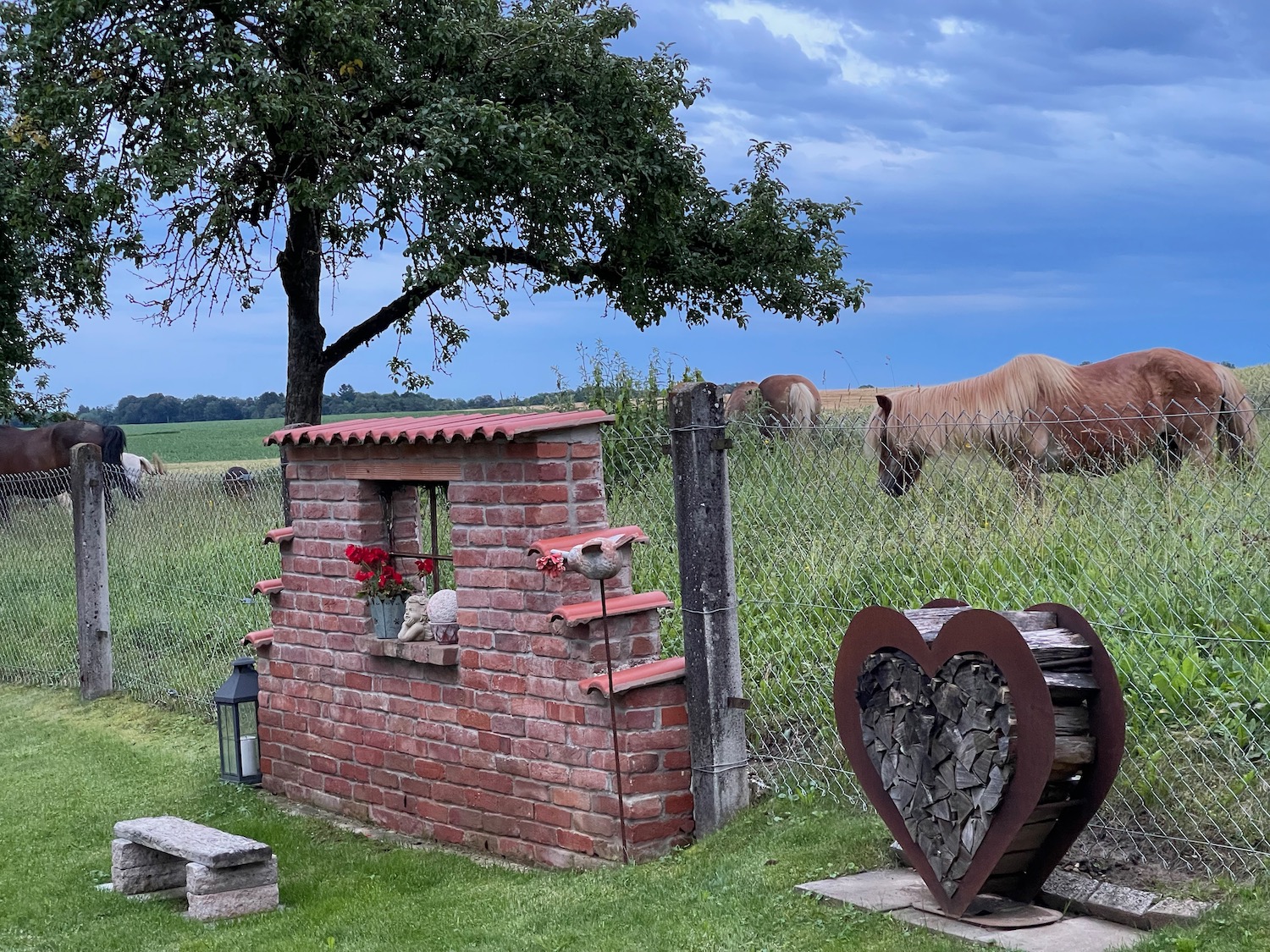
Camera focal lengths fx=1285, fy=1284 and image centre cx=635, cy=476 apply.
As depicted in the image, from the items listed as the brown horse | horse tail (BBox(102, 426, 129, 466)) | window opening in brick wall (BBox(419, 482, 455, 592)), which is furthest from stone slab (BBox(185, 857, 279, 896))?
horse tail (BBox(102, 426, 129, 466))

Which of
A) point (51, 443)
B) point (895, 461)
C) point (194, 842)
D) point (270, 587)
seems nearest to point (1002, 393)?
point (895, 461)

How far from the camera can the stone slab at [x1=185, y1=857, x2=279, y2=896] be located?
18.1ft

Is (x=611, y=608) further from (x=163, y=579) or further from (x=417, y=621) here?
(x=163, y=579)

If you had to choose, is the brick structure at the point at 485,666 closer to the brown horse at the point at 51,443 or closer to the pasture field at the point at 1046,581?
the pasture field at the point at 1046,581

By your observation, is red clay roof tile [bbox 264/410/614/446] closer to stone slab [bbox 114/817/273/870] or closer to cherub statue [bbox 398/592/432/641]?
cherub statue [bbox 398/592/432/641]

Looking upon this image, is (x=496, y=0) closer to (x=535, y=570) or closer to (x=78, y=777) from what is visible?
(x=78, y=777)

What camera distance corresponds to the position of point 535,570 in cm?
566

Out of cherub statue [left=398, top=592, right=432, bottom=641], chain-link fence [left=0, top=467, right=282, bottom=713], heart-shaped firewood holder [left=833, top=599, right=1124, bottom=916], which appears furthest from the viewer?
chain-link fence [left=0, top=467, right=282, bottom=713]

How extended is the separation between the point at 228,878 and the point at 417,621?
1.49 meters

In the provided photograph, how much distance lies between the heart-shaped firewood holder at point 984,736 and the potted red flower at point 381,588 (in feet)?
9.48

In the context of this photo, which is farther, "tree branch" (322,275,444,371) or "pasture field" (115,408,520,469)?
"pasture field" (115,408,520,469)

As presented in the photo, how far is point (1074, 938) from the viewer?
13.1ft

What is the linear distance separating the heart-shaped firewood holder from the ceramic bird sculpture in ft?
3.92

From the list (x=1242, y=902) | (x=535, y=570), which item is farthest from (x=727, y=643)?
(x=1242, y=902)
